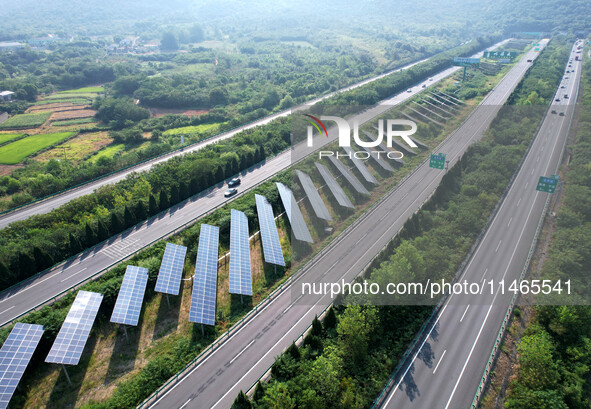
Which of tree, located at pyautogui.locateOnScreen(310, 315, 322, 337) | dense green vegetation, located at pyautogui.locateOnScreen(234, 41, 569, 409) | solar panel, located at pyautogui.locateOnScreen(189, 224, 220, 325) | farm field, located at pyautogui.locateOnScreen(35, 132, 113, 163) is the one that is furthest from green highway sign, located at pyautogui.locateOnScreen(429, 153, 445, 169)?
farm field, located at pyautogui.locateOnScreen(35, 132, 113, 163)

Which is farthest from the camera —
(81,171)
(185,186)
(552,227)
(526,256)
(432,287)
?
(81,171)

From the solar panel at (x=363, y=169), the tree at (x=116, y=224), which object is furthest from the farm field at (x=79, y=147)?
the solar panel at (x=363, y=169)

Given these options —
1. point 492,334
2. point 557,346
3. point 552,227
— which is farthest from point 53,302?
point 552,227

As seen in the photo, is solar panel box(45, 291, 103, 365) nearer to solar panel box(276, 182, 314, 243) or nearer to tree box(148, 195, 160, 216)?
tree box(148, 195, 160, 216)

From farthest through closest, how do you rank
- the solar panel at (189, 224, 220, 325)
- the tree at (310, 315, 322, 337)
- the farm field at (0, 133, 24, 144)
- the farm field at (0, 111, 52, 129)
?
the farm field at (0, 111, 52, 129), the farm field at (0, 133, 24, 144), the solar panel at (189, 224, 220, 325), the tree at (310, 315, 322, 337)

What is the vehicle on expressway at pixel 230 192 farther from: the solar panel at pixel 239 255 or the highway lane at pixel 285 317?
the highway lane at pixel 285 317

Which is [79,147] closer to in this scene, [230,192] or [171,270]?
[230,192]

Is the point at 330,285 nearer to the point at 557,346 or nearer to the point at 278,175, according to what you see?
the point at 557,346

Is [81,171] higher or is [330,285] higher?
[81,171]
